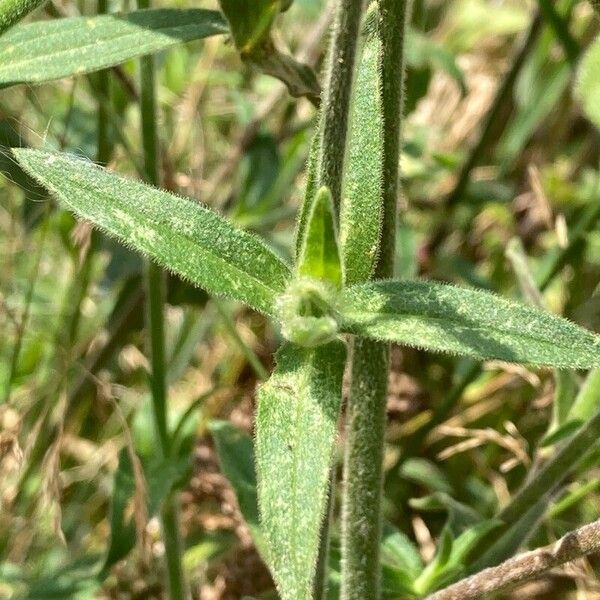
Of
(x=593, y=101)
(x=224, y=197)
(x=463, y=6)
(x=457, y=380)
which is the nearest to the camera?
(x=593, y=101)

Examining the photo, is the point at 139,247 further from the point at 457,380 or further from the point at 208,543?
the point at 457,380

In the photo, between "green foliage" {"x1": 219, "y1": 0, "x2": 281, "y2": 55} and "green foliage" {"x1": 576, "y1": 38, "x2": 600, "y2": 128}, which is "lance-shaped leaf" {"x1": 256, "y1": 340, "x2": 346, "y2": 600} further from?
"green foliage" {"x1": 576, "y1": 38, "x2": 600, "y2": 128}

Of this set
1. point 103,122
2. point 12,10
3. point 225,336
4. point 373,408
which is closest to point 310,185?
point 373,408

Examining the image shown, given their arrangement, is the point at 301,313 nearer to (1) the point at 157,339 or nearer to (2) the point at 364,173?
(2) the point at 364,173

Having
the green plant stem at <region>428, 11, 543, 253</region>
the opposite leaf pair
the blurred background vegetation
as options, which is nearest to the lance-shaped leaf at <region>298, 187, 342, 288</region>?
the opposite leaf pair

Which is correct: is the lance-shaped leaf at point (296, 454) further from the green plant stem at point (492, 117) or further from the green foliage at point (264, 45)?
the green plant stem at point (492, 117)

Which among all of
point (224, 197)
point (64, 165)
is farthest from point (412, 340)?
point (224, 197)
